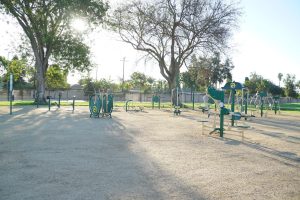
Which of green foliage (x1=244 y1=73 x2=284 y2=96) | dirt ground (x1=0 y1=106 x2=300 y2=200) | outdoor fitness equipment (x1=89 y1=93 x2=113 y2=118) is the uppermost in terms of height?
green foliage (x1=244 y1=73 x2=284 y2=96)

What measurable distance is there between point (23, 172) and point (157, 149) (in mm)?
3383

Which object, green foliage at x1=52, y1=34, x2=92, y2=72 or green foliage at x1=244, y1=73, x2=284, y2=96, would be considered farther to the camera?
green foliage at x1=244, y1=73, x2=284, y2=96

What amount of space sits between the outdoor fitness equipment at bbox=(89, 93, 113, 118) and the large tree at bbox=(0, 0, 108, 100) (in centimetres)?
1354

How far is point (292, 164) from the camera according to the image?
6.35 metres

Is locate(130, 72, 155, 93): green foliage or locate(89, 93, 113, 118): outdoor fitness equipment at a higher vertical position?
locate(130, 72, 155, 93): green foliage

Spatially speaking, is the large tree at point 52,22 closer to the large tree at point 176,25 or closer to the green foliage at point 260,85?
the large tree at point 176,25

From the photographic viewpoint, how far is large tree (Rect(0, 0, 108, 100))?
95.4 feet

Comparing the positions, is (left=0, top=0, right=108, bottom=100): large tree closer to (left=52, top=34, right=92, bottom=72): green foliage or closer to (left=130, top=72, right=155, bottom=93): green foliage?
(left=52, top=34, right=92, bottom=72): green foliage

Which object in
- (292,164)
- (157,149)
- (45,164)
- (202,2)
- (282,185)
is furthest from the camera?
(202,2)

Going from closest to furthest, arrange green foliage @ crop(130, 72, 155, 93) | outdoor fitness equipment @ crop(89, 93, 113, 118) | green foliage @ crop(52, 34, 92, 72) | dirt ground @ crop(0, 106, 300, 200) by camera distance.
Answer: dirt ground @ crop(0, 106, 300, 200) < outdoor fitness equipment @ crop(89, 93, 113, 118) < green foliage @ crop(52, 34, 92, 72) < green foliage @ crop(130, 72, 155, 93)

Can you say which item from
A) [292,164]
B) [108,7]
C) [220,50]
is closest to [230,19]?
[220,50]

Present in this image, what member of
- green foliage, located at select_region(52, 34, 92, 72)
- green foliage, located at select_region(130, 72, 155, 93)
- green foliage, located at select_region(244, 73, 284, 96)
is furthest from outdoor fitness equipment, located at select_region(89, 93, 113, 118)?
green foliage, located at select_region(130, 72, 155, 93)

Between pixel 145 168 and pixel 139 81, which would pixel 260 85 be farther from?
pixel 145 168

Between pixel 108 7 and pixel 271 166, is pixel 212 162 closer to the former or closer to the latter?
pixel 271 166
